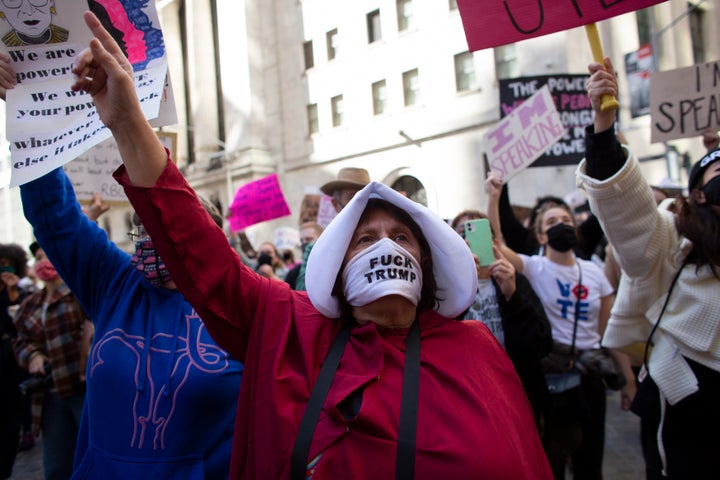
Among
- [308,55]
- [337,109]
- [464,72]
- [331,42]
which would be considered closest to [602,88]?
[464,72]

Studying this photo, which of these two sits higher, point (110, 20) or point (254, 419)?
point (110, 20)

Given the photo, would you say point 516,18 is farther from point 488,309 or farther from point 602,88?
point 488,309

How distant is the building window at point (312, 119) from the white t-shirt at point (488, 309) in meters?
18.5

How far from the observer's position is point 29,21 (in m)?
1.86

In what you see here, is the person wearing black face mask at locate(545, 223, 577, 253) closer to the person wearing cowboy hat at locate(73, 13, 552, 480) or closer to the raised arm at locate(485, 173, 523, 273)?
the raised arm at locate(485, 173, 523, 273)

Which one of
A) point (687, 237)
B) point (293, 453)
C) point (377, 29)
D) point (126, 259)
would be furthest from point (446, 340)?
point (377, 29)

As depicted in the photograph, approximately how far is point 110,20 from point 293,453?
155cm

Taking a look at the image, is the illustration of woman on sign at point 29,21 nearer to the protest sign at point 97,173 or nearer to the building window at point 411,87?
the protest sign at point 97,173

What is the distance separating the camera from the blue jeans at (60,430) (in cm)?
363

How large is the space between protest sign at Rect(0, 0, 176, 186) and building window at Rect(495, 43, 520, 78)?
1547cm

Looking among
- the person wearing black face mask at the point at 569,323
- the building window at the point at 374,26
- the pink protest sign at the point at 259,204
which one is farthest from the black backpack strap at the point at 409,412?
the building window at the point at 374,26

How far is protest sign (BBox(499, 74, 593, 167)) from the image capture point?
5.57 meters

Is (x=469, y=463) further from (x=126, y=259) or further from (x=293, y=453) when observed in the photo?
(x=126, y=259)

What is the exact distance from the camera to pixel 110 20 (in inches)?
76.1
